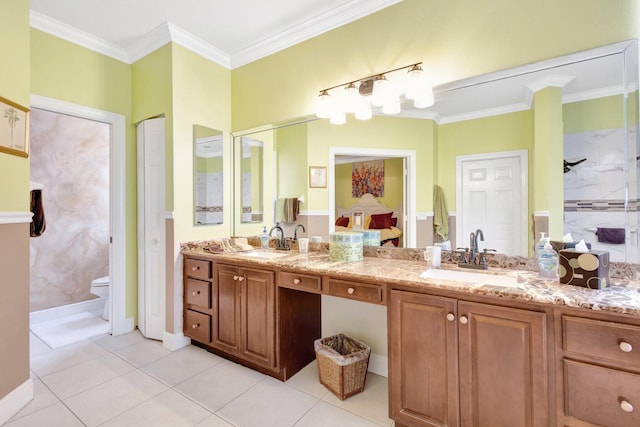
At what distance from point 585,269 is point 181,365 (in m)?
2.64

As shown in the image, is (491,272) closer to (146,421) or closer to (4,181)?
(146,421)

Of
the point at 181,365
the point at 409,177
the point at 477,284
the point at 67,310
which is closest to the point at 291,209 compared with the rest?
the point at 409,177

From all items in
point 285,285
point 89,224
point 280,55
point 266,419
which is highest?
point 280,55

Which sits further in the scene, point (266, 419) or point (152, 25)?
point (152, 25)

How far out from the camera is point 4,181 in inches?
68.0

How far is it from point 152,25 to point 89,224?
8.11ft

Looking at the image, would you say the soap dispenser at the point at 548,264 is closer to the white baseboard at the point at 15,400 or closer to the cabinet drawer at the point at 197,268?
the cabinet drawer at the point at 197,268

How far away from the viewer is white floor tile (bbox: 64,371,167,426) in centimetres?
178

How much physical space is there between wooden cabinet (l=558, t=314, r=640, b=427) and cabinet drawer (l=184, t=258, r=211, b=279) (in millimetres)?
2248

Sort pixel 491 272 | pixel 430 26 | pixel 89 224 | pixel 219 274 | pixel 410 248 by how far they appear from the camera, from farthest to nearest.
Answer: pixel 89 224, pixel 219 274, pixel 410 248, pixel 430 26, pixel 491 272

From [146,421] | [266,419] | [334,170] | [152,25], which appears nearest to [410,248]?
[334,170]

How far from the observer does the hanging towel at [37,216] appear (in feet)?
7.16

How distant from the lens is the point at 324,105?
2.35m

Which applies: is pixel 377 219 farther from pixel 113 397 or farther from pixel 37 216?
pixel 37 216
